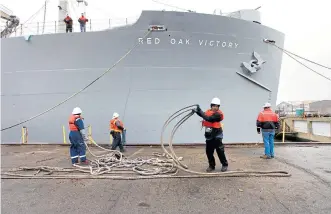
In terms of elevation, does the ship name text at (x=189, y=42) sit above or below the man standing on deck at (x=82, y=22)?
below

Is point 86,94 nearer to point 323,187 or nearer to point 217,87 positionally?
point 217,87

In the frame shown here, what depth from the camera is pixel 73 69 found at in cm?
1041

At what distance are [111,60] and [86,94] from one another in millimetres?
1542

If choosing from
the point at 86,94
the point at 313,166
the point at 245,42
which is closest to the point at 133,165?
the point at 313,166

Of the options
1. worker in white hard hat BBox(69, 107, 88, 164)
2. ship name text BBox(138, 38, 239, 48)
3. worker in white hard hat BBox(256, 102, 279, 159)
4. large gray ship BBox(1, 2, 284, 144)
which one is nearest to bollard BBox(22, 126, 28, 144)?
large gray ship BBox(1, 2, 284, 144)

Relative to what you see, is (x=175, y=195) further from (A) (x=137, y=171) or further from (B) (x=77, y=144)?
(B) (x=77, y=144)

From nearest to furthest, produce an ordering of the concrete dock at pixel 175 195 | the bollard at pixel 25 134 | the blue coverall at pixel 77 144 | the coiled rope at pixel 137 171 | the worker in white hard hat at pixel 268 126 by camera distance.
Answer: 1. the concrete dock at pixel 175 195
2. the coiled rope at pixel 137 171
3. the blue coverall at pixel 77 144
4. the worker in white hard hat at pixel 268 126
5. the bollard at pixel 25 134

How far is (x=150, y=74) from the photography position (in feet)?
33.1

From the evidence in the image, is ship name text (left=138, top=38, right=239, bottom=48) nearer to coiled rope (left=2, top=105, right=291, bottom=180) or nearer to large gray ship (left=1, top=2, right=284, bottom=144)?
large gray ship (left=1, top=2, right=284, bottom=144)

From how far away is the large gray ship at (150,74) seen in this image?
32.9 ft

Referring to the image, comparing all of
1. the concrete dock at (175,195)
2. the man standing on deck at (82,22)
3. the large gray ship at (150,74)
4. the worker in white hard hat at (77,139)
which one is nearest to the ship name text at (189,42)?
the large gray ship at (150,74)

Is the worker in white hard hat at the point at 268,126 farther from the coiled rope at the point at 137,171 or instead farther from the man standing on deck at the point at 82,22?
the man standing on deck at the point at 82,22

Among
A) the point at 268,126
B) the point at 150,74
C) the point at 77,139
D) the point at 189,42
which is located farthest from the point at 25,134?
the point at 268,126

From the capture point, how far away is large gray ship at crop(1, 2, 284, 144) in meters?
10.0
